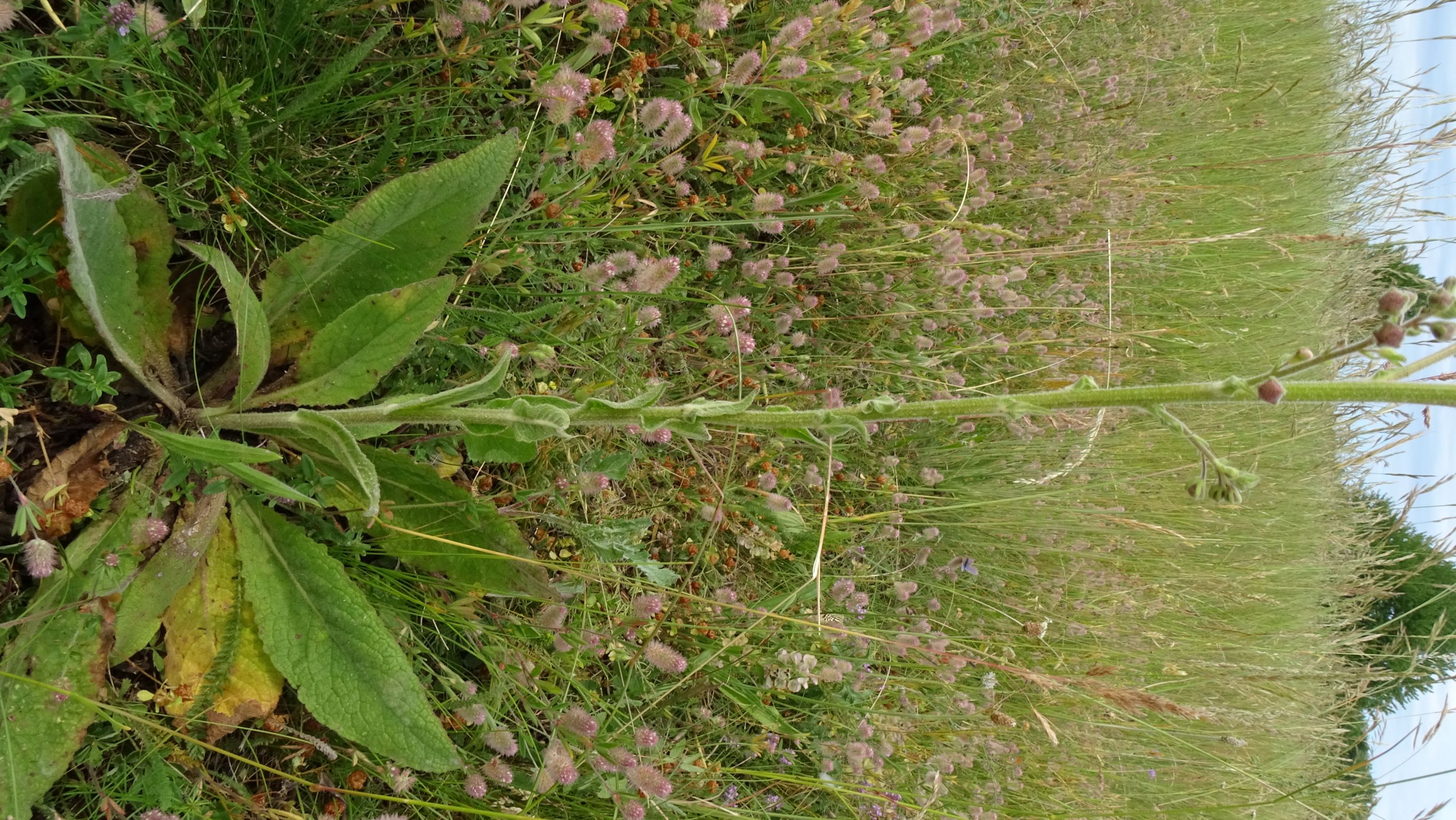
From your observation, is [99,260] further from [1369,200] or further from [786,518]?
[1369,200]

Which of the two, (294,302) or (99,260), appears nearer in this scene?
(99,260)

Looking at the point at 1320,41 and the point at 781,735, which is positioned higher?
the point at 1320,41

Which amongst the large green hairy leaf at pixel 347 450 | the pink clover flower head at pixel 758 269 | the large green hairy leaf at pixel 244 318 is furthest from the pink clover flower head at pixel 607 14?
the large green hairy leaf at pixel 347 450

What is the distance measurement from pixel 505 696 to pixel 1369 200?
297 inches

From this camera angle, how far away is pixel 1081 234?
410 centimetres

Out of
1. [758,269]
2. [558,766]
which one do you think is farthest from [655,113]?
[558,766]

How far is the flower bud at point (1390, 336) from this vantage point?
1.18m

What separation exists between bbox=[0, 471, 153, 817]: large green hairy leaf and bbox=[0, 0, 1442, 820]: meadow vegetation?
1 cm

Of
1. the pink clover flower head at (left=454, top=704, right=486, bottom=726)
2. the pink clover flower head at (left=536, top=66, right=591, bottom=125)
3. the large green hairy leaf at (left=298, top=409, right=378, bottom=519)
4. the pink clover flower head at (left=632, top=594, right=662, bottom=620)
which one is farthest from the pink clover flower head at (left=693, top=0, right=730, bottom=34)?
the pink clover flower head at (left=454, top=704, right=486, bottom=726)

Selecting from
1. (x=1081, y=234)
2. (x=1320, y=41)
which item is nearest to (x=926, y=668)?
(x=1081, y=234)

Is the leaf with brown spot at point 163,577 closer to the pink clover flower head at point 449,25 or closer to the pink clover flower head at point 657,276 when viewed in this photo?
the pink clover flower head at point 657,276

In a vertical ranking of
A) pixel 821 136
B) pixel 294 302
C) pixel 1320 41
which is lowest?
pixel 1320 41

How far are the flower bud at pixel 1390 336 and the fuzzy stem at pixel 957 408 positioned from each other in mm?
59

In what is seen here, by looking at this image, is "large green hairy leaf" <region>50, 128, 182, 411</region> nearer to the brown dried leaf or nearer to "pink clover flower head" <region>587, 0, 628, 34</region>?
the brown dried leaf
